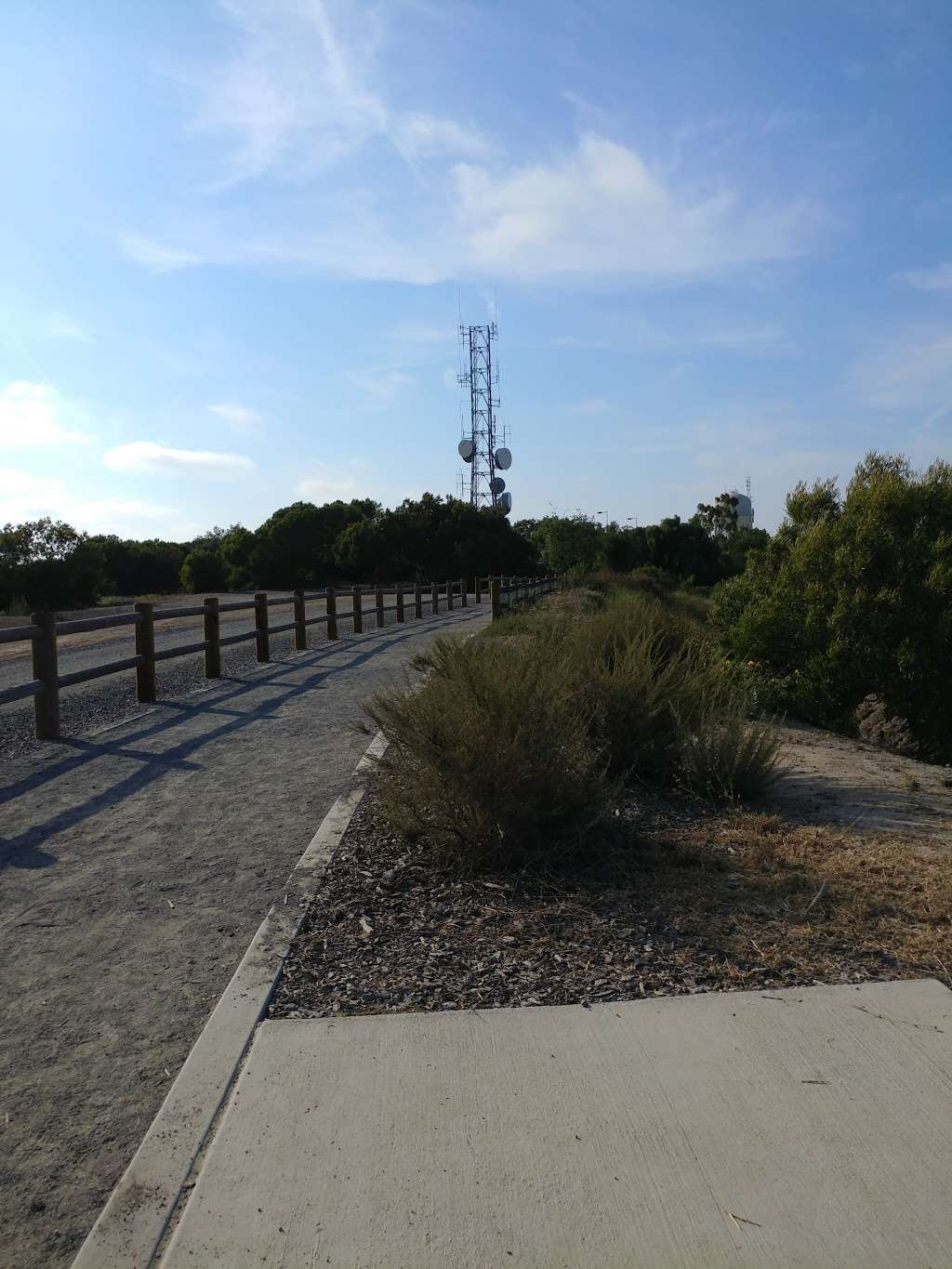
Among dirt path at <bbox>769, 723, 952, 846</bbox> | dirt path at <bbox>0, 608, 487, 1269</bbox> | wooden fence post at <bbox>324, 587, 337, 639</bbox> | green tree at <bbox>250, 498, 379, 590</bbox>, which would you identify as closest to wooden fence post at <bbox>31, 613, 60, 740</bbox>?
dirt path at <bbox>0, 608, 487, 1269</bbox>

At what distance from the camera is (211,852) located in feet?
19.7

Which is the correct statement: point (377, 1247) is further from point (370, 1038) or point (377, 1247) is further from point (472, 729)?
point (472, 729)

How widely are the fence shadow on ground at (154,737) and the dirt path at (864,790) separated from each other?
4.52m

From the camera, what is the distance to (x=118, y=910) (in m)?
5.07

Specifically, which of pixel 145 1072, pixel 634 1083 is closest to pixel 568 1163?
pixel 634 1083

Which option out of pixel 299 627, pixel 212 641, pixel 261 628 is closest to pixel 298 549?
pixel 299 627

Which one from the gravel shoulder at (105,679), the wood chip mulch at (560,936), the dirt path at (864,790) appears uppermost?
the gravel shoulder at (105,679)

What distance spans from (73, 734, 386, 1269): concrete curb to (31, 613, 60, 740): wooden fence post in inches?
203

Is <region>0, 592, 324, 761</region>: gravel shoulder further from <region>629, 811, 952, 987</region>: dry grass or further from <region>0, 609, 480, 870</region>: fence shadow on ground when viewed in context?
<region>629, 811, 952, 987</region>: dry grass

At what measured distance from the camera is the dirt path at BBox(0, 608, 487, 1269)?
315cm

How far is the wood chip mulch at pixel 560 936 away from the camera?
405 centimetres

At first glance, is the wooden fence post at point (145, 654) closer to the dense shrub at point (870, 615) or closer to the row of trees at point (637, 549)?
the dense shrub at point (870, 615)

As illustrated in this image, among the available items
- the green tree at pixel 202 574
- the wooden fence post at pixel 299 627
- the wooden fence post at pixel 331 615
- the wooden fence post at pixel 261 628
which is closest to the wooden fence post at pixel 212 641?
the wooden fence post at pixel 261 628

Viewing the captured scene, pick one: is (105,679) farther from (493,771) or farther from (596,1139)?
(596,1139)
